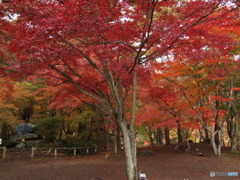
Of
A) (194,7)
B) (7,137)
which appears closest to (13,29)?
(194,7)

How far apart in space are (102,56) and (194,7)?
114 inches

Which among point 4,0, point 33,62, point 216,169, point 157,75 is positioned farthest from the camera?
point 157,75

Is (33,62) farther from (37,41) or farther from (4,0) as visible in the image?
(4,0)

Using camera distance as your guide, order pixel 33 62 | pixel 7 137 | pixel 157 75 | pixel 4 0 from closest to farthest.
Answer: pixel 4 0, pixel 33 62, pixel 157 75, pixel 7 137

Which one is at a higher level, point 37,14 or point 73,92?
point 37,14

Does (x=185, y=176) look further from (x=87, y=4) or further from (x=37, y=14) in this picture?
(x=37, y=14)

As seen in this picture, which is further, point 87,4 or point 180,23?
point 180,23

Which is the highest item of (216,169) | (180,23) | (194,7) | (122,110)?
(194,7)

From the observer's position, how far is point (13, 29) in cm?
578

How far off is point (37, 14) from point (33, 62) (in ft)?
4.58

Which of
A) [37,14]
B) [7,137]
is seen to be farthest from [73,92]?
[7,137]

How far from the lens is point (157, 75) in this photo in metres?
9.82

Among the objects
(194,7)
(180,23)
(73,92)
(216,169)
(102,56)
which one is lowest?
(216,169)

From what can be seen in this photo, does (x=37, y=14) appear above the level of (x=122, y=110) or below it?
above
